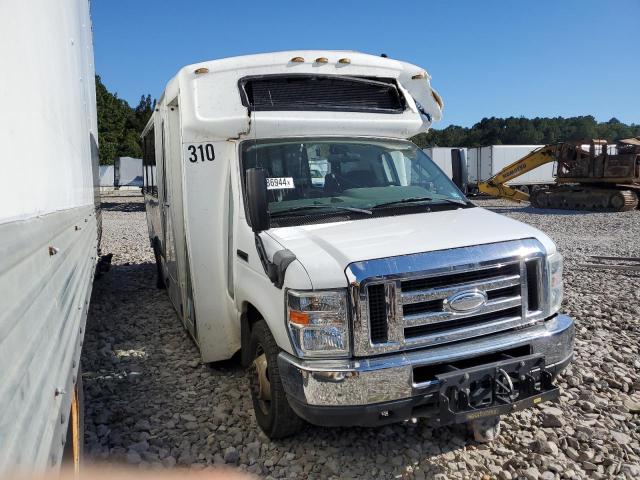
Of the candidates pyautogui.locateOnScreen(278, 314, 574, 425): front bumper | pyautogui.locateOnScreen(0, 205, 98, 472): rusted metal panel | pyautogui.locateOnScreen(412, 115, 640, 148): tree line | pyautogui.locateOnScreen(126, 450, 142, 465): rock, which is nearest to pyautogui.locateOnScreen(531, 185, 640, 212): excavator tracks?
pyautogui.locateOnScreen(278, 314, 574, 425): front bumper

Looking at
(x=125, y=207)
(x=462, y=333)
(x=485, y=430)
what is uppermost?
(x=125, y=207)

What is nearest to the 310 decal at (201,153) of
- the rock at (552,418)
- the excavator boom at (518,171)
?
the rock at (552,418)

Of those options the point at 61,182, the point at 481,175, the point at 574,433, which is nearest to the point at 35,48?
the point at 61,182

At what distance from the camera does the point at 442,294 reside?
320cm

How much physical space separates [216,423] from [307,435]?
77cm

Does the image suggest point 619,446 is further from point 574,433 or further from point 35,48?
point 35,48

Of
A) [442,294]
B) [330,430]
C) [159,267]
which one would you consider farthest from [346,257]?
[159,267]

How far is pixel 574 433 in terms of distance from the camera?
12.6 feet

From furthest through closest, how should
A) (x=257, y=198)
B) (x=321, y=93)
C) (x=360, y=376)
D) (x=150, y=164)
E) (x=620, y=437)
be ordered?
(x=150, y=164) → (x=321, y=93) → (x=620, y=437) → (x=257, y=198) → (x=360, y=376)

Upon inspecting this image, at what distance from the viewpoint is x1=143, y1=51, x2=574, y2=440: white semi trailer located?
121 inches

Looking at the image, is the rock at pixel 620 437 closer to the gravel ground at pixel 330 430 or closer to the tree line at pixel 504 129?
the gravel ground at pixel 330 430

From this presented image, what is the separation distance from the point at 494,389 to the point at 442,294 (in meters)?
0.67

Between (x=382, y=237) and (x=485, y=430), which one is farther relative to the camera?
(x=485, y=430)

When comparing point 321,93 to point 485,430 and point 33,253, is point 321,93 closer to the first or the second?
point 485,430
